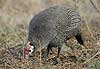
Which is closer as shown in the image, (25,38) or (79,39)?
(79,39)

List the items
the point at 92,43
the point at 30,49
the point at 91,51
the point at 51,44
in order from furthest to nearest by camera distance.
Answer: the point at 92,43
the point at 91,51
the point at 51,44
the point at 30,49

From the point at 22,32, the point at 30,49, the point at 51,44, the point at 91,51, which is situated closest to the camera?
the point at 30,49

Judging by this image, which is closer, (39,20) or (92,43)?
(39,20)

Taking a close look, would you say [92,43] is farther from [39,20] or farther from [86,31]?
[39,20]

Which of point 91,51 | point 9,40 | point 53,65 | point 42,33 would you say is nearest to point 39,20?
point 42,33

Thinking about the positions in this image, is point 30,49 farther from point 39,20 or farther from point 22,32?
point 22,32

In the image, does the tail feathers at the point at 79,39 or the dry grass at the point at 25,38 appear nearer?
the dry grass at the point at 25,38

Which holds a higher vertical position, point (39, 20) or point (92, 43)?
point (39, 20)

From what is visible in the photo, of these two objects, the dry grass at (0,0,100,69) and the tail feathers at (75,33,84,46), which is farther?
the tail feathers at (75,33,84,46)

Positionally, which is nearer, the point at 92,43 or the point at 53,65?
the point at 53,65

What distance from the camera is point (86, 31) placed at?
12.1 meters

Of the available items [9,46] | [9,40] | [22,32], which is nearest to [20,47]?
[9,46]

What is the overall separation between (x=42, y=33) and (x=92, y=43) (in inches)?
91.7

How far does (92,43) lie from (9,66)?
2582 millimetres
